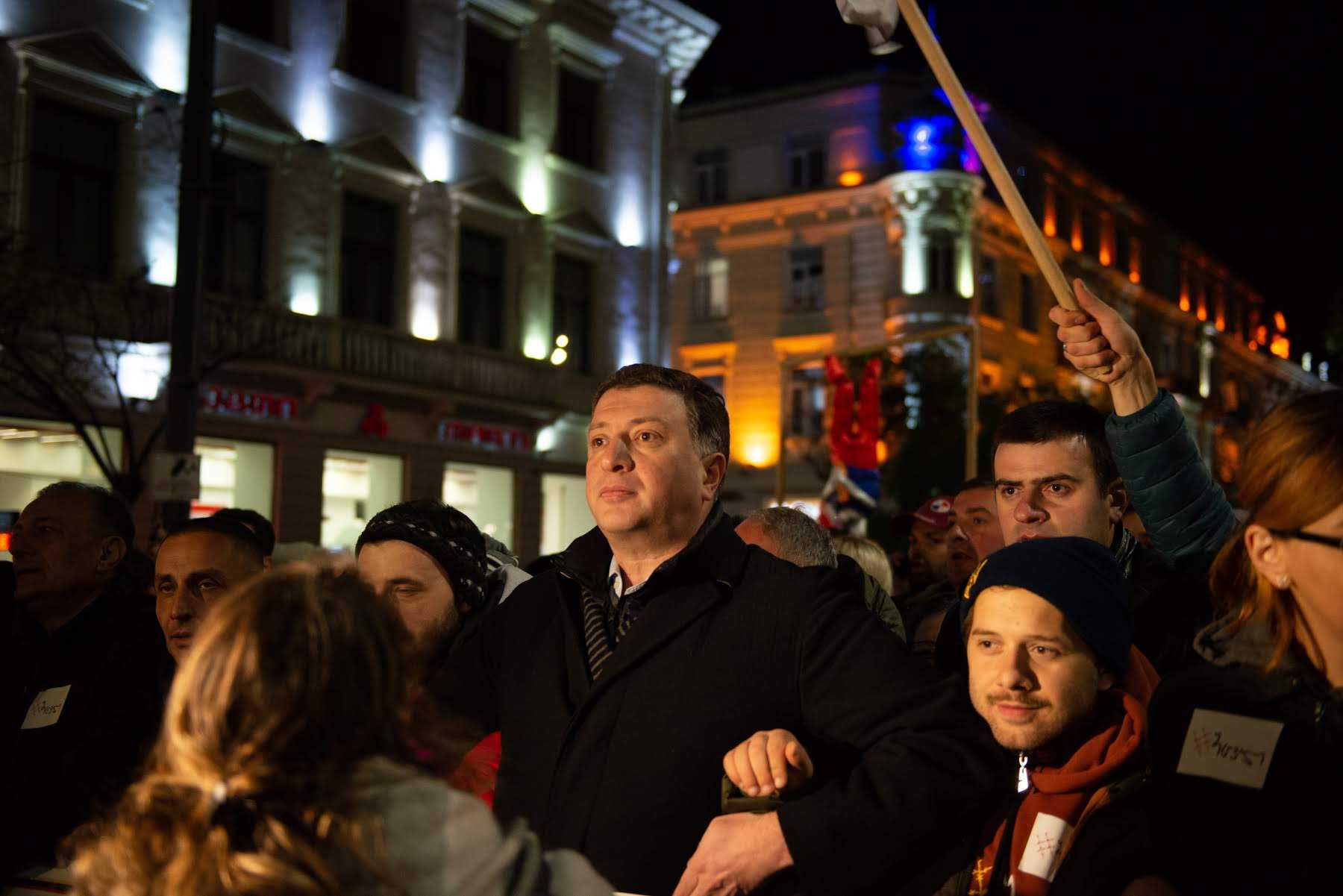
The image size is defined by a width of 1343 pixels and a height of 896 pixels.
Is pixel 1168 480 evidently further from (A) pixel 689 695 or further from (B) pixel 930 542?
(B) pixel 930 542

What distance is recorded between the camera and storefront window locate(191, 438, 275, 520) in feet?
64.4

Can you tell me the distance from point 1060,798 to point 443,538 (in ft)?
6.84

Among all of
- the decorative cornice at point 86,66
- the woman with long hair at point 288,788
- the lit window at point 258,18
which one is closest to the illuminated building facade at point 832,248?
the lit window at point 258,18

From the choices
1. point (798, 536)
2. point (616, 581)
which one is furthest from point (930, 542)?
point (616, 581)

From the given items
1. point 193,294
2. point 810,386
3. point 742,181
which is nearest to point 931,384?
point 810,386

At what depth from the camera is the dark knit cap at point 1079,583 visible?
111 inches

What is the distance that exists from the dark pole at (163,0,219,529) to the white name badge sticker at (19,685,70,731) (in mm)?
7607

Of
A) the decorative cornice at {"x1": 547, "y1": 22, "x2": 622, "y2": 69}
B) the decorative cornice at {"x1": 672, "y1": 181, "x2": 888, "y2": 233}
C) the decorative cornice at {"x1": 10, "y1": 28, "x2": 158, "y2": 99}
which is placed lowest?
the decorative cornice at {"x1": 10, "y1": 28, "x2": 158, "y2": 99}

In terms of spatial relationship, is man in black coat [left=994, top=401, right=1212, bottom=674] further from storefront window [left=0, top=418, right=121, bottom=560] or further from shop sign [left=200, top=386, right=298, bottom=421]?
shop sign [left=200, top=386, right=298, bottom=421]

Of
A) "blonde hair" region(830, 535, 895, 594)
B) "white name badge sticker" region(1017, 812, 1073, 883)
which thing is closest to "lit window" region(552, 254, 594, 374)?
"blonde hair" region(830, 535, 895, 594)

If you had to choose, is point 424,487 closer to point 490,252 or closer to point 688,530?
point 490,252

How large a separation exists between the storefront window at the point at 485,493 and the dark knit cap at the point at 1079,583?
69.4 feet

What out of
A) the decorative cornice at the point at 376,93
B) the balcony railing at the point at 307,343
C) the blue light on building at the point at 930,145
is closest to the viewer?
the balcony railing at the point at 307,343

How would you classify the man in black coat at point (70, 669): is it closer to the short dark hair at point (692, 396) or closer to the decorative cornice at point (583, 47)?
the short dark hair at point (692, 396)
